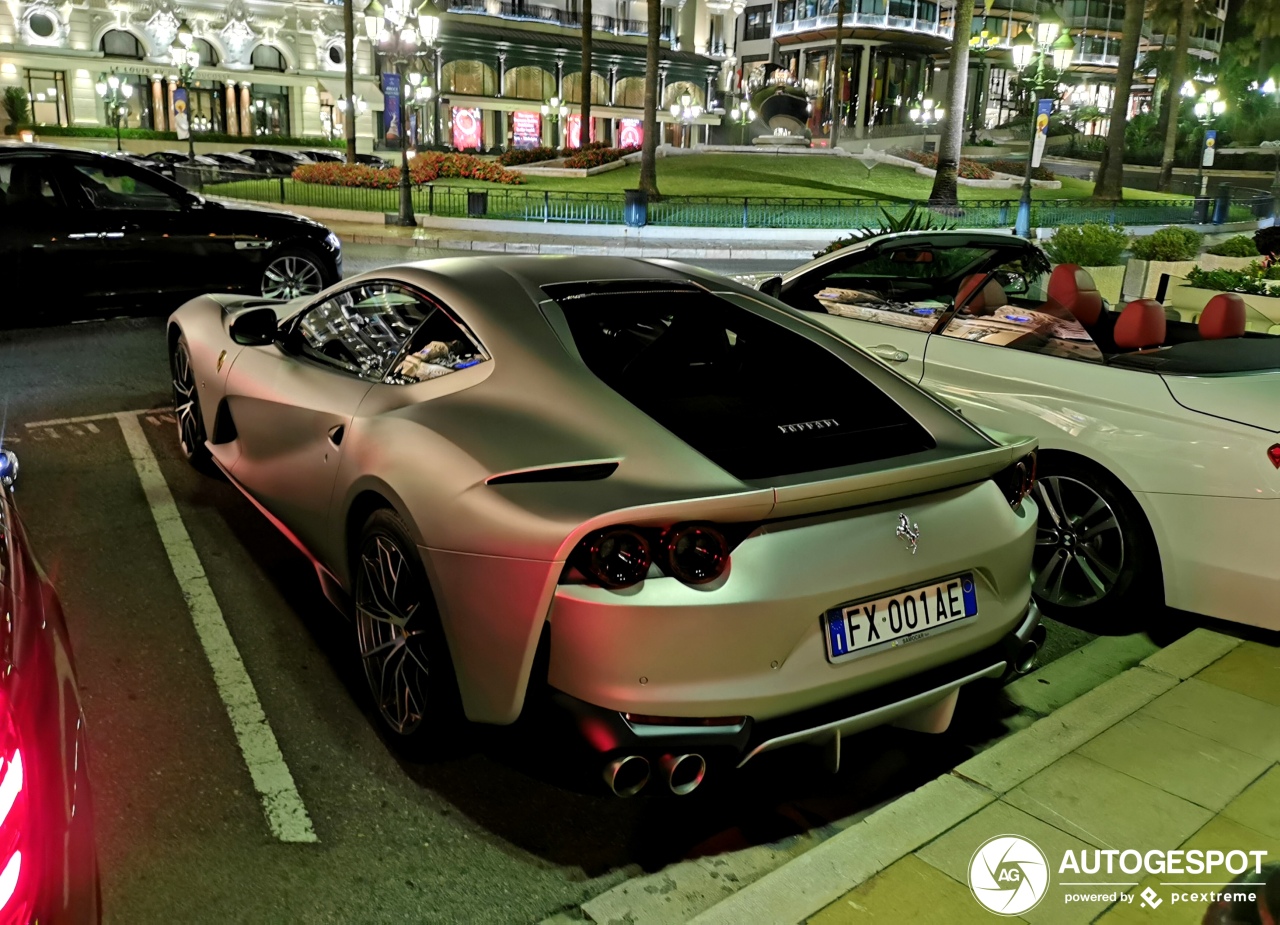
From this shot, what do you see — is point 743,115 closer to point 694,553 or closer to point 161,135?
point 161,135

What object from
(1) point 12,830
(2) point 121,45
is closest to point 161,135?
(2) point 121,45

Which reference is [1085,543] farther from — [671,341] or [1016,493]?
[671,341]

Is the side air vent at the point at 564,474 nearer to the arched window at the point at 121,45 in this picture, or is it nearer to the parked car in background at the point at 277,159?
the parked car in background at the point at 277,159

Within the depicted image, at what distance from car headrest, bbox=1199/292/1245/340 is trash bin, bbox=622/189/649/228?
21972 millimetres

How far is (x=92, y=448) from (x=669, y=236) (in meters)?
21.4

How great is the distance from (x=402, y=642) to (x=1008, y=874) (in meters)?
1.95

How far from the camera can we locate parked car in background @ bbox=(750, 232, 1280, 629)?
14.1ft

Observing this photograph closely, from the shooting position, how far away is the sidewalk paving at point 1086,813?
2.87m

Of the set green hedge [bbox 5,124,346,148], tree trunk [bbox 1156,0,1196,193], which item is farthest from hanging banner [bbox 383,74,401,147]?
tree trunk [bbox 1156,0,1196,193]

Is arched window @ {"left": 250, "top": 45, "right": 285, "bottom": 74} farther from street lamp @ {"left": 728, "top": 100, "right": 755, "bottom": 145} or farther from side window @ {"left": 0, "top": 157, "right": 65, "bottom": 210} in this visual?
side window @ {"left": 0, "top": 157, "right": 65, "bottom": 210}

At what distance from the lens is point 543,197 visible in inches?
1059

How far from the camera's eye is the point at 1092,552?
4781mm

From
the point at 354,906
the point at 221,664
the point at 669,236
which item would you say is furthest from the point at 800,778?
the point at 669,236

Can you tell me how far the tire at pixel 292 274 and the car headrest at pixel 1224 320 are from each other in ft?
26.7
